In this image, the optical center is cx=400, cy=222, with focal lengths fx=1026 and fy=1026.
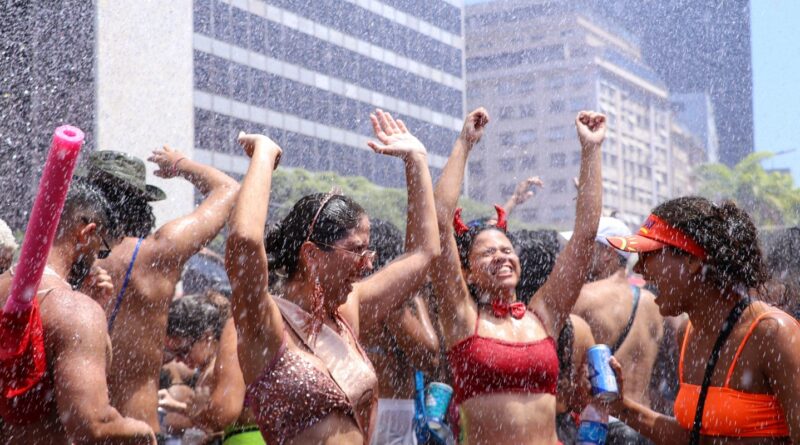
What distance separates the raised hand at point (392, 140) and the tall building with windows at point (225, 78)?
29.4ft

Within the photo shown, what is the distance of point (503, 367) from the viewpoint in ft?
14.0

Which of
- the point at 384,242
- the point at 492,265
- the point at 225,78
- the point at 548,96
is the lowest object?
the point at 492,265

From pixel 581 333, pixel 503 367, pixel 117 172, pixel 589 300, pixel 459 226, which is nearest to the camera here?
pixel 503 367

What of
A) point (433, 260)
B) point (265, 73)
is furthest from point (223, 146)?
point (433, 260)

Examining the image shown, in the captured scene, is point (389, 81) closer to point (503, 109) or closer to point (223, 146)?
point (223, 146)

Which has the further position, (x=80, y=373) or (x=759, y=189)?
(x=759, y=189)

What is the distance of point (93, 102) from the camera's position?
12.7 m

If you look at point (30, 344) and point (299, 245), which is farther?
point (299, 245)

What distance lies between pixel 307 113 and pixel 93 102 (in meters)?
21.5

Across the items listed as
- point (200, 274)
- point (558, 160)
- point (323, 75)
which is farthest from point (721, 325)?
point (558, 160)

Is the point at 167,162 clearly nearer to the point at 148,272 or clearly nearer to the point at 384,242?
the point at 148,272

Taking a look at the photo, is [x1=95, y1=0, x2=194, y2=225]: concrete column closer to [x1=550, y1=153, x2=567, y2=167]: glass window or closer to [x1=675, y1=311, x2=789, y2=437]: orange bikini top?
[x1=675, y1=311, x2=789, y2=437]: orange bikini top

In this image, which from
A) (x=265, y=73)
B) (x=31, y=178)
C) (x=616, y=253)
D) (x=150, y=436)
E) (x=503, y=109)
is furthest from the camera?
(x=503, y=109)

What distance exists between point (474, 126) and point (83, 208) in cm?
172
